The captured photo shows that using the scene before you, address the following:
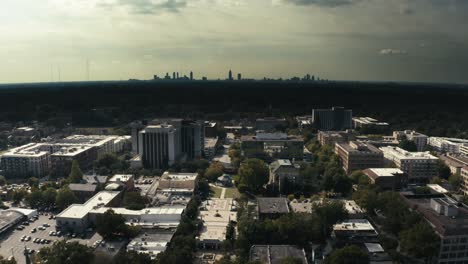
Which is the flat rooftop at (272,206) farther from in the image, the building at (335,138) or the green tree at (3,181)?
the green tree at (3,181)

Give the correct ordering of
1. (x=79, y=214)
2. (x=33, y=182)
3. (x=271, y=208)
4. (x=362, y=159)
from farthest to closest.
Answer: (x=362, y=159)
(x=33, y=182)
(x=271, y=208)
(x=79, y=214)

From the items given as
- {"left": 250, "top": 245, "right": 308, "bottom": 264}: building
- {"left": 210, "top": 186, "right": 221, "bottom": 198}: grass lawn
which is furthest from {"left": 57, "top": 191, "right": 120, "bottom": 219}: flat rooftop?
{"left": 250, "top": 245, "right": 308, "bottom": 264}: building

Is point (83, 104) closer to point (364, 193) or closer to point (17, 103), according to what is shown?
point (17, 103)

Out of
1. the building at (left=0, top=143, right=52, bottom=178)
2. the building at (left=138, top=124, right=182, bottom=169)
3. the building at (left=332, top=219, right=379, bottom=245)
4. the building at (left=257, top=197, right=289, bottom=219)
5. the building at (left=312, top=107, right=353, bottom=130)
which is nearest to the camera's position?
the building at (left=332, top=219, right=379, bottom=245)

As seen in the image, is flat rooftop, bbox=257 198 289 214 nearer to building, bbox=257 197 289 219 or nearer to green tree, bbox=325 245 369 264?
building, bbox=257 197 289 219

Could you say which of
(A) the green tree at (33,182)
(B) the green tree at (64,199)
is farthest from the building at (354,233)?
(A) the green tree at (33,182)

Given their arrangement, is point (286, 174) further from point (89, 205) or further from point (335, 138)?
point (335, 138)

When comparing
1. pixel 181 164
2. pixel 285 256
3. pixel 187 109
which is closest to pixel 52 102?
pixel 187 109

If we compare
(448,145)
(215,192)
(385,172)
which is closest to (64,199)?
(215,192)
